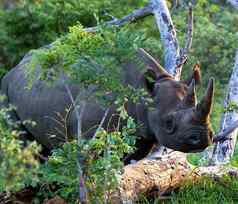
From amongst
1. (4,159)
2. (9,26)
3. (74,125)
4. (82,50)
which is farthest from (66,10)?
(4,159)

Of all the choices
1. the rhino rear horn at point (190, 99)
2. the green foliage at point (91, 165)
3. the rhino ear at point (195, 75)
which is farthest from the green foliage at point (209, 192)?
the green foliage at point (91, 165)

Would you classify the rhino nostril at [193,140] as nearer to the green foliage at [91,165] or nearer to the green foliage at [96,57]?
the green foliage at [91,165]

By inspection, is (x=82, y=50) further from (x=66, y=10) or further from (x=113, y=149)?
(x=66, y=10)

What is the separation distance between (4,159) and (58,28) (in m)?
7.60

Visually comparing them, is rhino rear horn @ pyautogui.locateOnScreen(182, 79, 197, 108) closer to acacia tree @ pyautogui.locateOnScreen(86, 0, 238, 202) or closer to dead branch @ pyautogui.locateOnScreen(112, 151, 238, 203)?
acacia tree @ pyautogui.locateOnScreen(86, 0, 238, 202)

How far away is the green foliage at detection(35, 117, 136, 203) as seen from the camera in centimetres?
534

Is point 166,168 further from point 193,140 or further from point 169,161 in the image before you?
point 193,140

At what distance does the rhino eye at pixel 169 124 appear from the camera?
6931 millimetres

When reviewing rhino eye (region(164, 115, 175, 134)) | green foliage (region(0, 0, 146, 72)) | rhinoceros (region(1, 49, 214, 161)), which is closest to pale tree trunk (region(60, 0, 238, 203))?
rhinoceros (region(1, 49, 214, 161))

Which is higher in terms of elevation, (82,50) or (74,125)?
(82,50)

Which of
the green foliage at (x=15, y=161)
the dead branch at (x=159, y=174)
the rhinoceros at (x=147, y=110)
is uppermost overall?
the green foliage at (x=15, y=161)

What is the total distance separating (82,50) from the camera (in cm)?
543

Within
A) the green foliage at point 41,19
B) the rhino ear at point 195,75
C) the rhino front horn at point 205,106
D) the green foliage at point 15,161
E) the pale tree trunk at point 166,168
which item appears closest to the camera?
the green foliage at point 15,161

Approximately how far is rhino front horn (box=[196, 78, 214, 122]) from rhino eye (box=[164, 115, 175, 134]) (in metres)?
0.46
